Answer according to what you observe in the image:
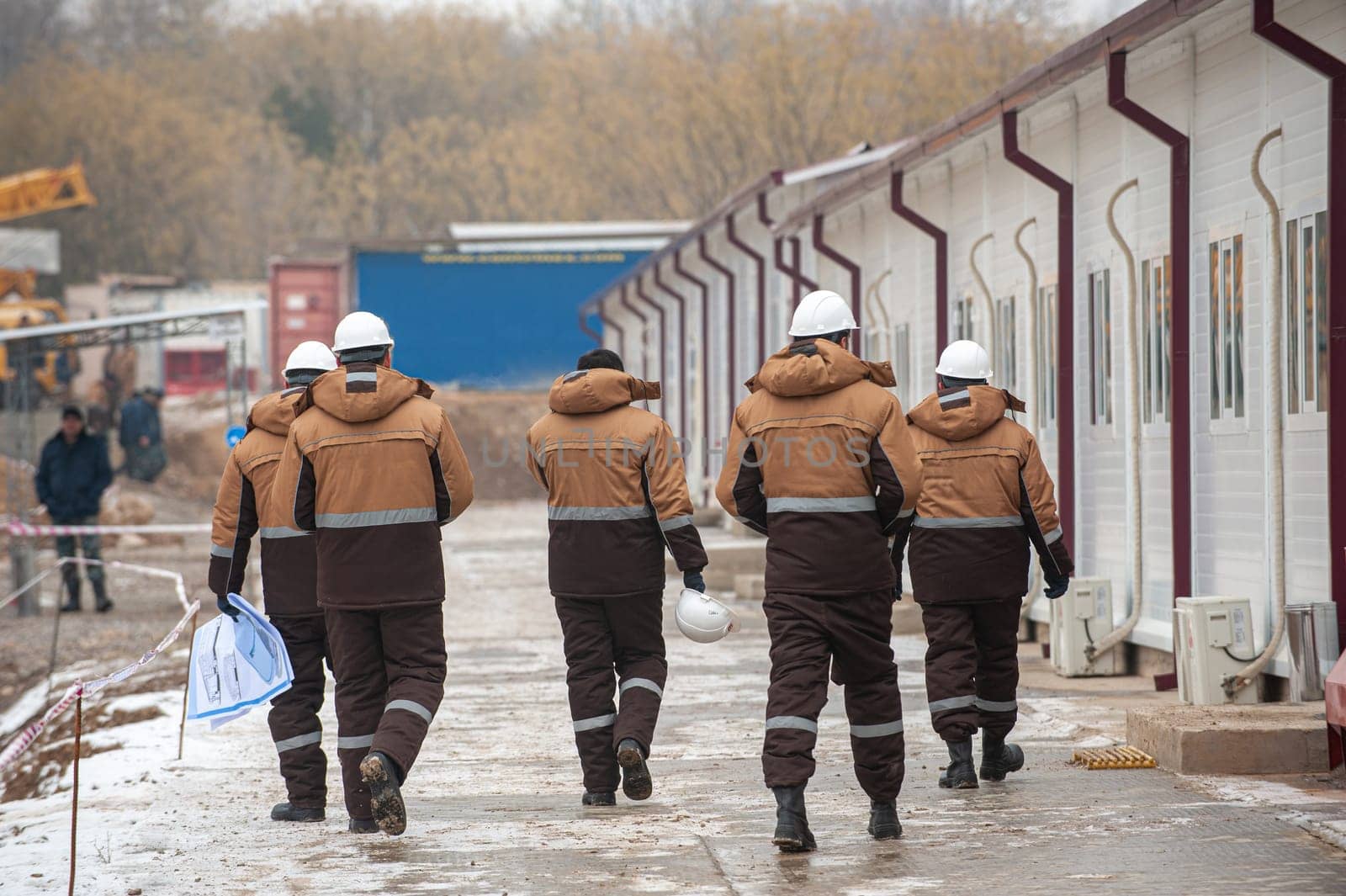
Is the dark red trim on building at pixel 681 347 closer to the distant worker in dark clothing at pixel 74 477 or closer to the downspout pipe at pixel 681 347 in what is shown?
the downspout pipe at pixel 681 347

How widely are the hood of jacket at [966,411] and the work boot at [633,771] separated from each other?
1888 millimetres

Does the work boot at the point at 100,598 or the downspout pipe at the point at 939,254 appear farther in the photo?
the work boot at the point at 100,598

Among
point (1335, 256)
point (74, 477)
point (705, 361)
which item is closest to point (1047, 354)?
point (1335, 256)

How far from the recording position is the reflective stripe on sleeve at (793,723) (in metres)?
6.54

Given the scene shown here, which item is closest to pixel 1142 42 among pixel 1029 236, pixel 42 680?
pixel 1029 236

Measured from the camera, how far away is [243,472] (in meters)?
7.84

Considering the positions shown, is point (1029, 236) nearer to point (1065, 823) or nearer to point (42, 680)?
point (1065, 823)

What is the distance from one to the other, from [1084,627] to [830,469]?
5.08 meters

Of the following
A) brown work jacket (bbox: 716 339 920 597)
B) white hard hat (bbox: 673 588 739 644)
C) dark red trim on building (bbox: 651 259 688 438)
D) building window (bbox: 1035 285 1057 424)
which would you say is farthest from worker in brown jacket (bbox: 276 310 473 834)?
dark red trim on building (bbox: 651 259 688 438)

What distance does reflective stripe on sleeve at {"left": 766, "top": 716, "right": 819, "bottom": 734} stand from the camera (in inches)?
257

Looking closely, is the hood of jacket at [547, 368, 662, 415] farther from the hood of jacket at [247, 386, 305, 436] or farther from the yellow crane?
the yellow crane

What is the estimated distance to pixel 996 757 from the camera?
7766mm

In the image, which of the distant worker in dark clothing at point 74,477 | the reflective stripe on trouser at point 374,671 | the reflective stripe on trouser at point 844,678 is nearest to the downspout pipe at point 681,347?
the distant worker in dark clothing at point 74,477

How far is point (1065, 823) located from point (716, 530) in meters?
18.9
